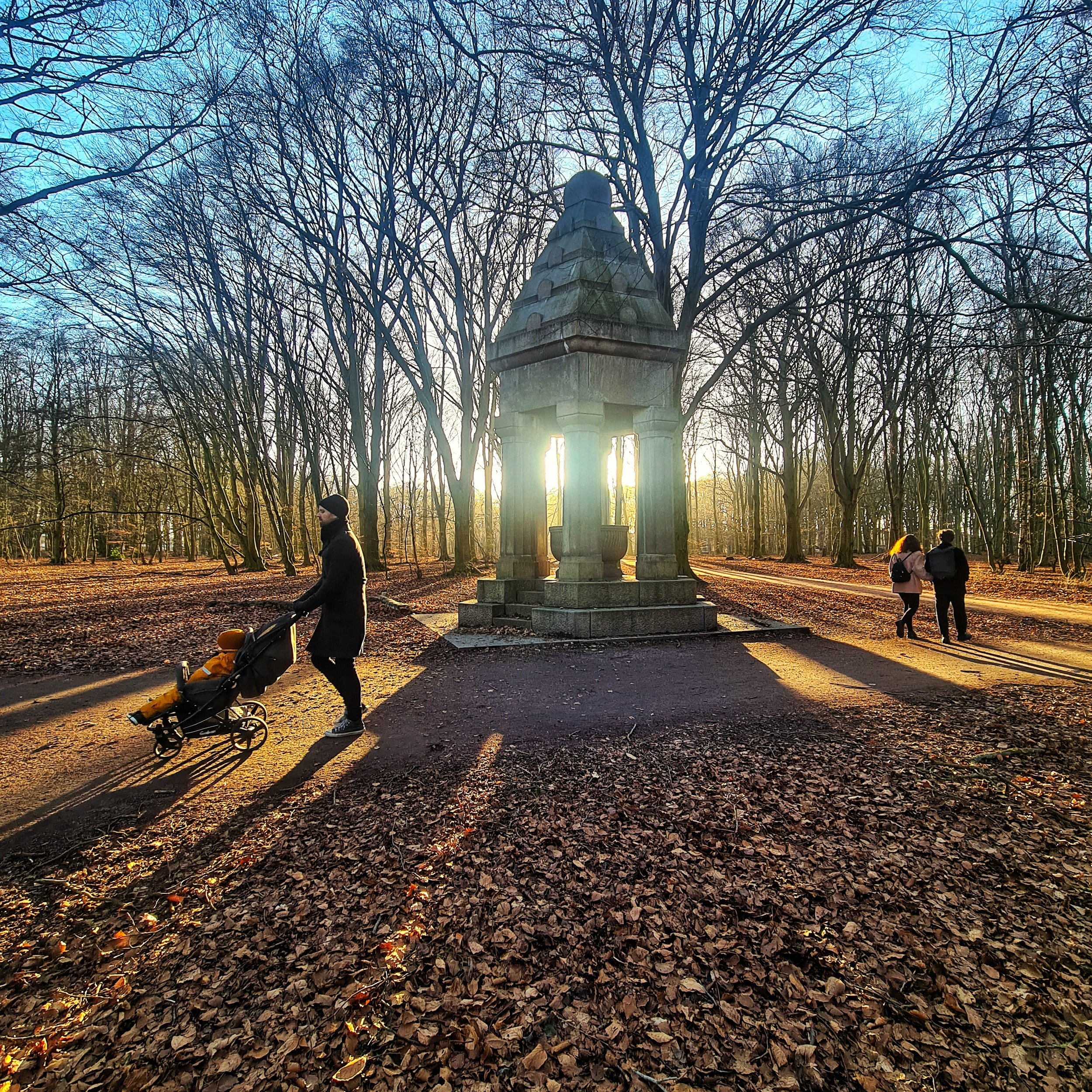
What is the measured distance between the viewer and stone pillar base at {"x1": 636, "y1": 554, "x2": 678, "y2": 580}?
10484 mm

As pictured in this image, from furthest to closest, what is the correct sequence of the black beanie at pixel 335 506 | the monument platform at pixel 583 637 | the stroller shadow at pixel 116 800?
A: the monument platform at pixel 583 637, the black beanie at pixel 335 506, the stroller shadow at pixel 116 800

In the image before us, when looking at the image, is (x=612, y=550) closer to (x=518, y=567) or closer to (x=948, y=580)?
(x=518, y=567)

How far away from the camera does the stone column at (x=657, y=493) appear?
10.5 metres

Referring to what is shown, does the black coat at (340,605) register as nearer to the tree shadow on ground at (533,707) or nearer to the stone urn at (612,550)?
the tree shadow on ground at (533,707)

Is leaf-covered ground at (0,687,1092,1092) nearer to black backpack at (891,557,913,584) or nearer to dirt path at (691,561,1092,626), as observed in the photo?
black backpack at (891,557,913,584)

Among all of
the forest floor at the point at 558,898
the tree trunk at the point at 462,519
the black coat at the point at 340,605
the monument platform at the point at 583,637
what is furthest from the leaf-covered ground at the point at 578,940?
the tree trunk at the point at 462,519

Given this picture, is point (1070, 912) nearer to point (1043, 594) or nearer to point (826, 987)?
point (826, 987)

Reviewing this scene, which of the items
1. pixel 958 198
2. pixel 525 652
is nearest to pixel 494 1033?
pixel 525 652

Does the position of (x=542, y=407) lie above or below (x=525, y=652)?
above

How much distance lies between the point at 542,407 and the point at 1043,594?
1356 centimetres

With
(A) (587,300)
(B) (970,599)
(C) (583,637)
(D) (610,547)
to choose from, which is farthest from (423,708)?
(B) (970,599)

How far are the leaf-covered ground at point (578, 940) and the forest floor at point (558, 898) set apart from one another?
1cm

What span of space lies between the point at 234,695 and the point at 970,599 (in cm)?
1567

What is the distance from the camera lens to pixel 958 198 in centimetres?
1331
